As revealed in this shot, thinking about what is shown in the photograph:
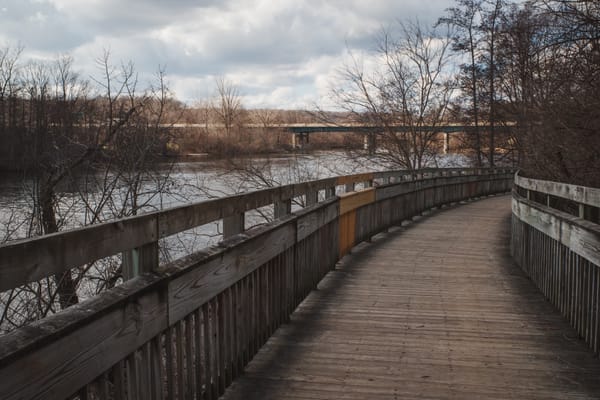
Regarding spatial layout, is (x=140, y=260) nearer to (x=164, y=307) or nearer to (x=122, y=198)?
(x=164, y=307)

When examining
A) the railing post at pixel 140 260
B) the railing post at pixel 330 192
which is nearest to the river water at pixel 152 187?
the railing post at pixel 330 192

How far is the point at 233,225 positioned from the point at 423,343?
180 cm

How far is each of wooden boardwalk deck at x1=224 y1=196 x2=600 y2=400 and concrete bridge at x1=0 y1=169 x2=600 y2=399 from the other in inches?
0.6

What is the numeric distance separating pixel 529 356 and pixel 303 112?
19.4 metres

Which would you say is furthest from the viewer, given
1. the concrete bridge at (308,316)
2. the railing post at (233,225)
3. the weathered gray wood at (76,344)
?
the railing post at (233,225)

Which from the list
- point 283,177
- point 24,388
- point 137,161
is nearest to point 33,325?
point 24,388

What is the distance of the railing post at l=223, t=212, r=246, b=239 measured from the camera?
430 centimetres

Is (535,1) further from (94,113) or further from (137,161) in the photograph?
(94,113)

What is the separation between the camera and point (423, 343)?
16.1 ft

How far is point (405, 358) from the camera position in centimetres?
452

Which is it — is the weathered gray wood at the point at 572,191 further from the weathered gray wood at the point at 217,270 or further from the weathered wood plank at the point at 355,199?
the weathered gray wood at the point at 217,270

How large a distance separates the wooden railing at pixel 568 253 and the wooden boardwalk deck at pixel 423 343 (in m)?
0.17

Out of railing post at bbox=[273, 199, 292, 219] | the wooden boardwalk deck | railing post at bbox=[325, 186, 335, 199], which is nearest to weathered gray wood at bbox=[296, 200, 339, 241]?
railing post at bbox=[273, 199, 292, 219]

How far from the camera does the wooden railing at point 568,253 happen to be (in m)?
4.64
